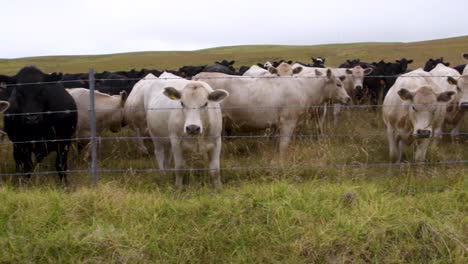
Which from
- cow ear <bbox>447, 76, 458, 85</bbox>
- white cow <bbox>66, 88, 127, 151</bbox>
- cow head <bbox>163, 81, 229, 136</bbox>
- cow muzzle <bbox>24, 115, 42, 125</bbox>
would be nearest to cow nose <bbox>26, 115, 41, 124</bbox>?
cow muzzle <bbox>24, 115, 42, 125</bbox>

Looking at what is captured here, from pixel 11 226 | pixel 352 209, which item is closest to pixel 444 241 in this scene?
pixel 352 209

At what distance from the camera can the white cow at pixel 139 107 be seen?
10.2 meters

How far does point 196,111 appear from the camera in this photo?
7.57 m

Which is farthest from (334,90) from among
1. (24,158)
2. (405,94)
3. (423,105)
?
(24,158)

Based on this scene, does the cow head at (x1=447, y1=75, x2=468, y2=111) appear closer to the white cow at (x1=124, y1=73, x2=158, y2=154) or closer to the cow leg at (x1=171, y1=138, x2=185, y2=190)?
the cow leg at (x1=171, y1=138, x2=185, y2=190)

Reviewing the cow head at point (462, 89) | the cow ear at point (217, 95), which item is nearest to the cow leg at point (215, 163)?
the cow ear at point (217, 95)

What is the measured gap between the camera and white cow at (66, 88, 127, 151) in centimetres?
1096

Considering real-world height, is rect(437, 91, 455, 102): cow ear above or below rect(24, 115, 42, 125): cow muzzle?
above

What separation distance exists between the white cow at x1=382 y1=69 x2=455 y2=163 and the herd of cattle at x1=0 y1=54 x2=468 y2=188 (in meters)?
0.01

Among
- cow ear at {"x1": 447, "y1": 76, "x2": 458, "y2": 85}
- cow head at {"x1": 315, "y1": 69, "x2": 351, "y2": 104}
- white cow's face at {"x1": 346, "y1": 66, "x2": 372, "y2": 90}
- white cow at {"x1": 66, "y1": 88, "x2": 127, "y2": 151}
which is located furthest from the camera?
white cow's face at {"x1": 346, "y1": 66, "x2": 372, "y2": 90}

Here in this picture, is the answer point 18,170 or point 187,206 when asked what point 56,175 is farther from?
point 187,206

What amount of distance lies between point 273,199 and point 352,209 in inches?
31.8

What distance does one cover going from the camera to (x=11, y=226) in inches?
214

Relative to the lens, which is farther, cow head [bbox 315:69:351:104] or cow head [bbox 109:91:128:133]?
cow head [bbox 315:69:351:104]
